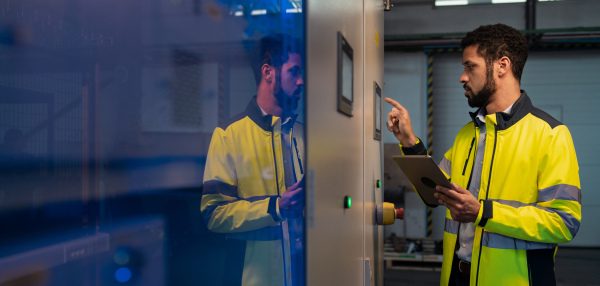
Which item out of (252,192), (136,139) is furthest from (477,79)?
(136,139)

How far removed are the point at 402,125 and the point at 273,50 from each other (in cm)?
151

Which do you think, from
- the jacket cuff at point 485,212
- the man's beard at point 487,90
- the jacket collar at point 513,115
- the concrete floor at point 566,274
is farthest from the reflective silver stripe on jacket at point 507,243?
the concrete floor at point 566,274

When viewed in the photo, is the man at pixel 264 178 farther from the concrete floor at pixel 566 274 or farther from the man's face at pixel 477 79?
the concrete floor at pixel 566 274

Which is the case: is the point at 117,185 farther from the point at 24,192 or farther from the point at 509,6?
the point at 509,6

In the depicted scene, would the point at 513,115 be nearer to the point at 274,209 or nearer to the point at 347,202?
the point at 347,202

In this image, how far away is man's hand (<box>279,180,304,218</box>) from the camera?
31.5 inches

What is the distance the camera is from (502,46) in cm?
193

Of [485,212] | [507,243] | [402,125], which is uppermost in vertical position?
[402,125]

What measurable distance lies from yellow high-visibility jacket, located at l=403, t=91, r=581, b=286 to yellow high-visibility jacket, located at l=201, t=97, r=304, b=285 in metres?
1.17

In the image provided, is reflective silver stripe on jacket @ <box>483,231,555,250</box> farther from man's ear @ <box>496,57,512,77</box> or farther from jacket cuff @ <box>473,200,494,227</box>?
man's ear @ <box>496,57,512,77</box>

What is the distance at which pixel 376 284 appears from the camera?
→ 2.14m

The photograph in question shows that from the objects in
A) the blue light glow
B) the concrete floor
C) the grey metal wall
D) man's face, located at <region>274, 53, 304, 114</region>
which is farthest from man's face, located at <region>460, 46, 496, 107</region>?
the concrete floor

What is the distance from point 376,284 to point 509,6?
19.5ft

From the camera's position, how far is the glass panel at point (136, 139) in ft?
1.74
